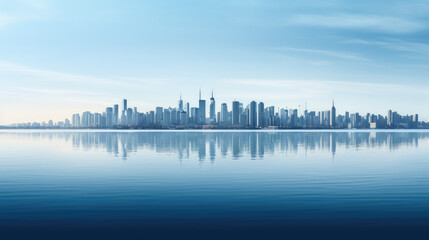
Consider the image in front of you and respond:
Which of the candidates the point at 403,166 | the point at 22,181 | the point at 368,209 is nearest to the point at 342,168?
the point at 403,166

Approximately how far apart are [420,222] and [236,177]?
1832 cm

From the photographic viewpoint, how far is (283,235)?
58.9ft

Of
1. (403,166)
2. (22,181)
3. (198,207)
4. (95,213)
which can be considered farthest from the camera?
(403,166)

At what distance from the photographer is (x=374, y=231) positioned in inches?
732

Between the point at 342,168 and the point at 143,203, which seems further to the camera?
the point at 342,168

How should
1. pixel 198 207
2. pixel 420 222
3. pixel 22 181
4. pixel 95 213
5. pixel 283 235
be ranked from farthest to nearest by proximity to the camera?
pixel 22 181, pixel 198 207, pixel 95 213, pixel 420 222, pixel 283 235

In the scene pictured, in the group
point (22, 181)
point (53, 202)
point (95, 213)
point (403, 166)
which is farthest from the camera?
point (403, 166)

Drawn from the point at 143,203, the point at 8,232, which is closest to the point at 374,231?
the point at 143,203

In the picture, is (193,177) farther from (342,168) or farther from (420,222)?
(420,222)

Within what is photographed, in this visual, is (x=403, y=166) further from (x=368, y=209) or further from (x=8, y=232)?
(x=8, y=232)

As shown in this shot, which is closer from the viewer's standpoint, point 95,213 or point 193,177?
point 95,213

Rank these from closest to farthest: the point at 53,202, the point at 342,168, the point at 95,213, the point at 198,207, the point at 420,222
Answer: the point at 420,222
the point at 95,213
the point at 198,207
the point at 53,202
the point at 342,168

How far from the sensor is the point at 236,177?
36.2 metres

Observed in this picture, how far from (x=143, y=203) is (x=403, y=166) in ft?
117
